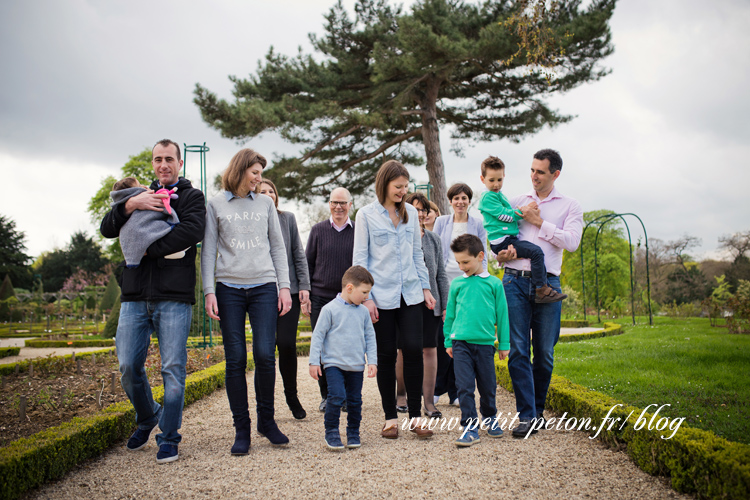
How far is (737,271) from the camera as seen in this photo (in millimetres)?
22062

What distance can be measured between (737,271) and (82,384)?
80.9 feet

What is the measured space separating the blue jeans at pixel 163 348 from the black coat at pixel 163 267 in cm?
8

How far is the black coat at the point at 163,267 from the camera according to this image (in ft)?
11.2

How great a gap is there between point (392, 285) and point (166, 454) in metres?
1.88

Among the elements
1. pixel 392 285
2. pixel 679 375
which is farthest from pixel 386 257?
pixel 679 375

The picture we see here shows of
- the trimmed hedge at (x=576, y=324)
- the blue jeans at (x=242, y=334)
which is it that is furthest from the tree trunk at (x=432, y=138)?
the blue jeans at (x=242, y=334)

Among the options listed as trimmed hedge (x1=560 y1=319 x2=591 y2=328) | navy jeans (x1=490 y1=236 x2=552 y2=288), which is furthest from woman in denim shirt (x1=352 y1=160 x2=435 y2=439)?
trimmed hedge (x1=560 y1=319 x2=591 y2=328)

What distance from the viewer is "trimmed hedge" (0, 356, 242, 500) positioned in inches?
112

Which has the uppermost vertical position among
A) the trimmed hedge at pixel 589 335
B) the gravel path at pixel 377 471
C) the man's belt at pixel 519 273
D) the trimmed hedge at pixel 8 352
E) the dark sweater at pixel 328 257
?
the dark sweater at pixel 328 257

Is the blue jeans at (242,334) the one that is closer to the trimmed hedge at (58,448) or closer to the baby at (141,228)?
the baby at (141,228)

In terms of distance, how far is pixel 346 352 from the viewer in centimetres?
363

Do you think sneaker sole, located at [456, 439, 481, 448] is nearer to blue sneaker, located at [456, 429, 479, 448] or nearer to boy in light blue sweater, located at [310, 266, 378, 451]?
blue sneaker, located at [456, 429, 479, 448]

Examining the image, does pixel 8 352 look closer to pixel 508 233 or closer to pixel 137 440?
pixel 137 440

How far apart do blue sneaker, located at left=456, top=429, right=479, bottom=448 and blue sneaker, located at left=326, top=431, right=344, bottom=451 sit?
812 millimetres
